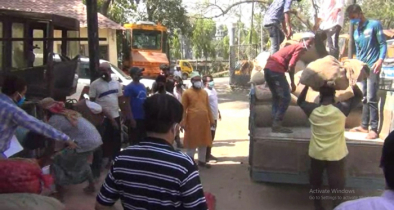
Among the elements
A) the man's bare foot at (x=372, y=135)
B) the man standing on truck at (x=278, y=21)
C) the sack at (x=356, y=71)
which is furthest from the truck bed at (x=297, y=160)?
the man standing on truck at (x=278, y=21)

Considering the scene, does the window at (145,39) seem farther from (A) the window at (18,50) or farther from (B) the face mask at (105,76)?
(B) the face mask at (105,76)

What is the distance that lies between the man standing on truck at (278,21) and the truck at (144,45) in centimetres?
1497

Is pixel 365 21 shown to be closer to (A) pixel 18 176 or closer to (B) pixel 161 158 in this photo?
(B) pixel 161 158

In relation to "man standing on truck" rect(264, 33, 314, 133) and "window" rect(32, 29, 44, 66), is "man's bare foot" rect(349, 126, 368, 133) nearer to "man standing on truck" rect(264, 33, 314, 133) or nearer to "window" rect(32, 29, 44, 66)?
"man standing on truck" rect(264, 33, 314, 133)

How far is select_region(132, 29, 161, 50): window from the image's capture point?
74.0 feet

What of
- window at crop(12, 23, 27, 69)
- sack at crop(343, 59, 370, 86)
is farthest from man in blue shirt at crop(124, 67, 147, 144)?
sack at crop(343, 59, 370, 86)

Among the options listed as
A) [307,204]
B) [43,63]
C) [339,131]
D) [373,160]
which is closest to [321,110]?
[339,131]

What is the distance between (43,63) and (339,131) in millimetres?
4186

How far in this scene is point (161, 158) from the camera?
83.1 inches

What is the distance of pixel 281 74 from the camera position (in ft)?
18.9

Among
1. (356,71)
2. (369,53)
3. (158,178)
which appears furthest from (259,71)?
(158,178)

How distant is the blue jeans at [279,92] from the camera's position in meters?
5.69

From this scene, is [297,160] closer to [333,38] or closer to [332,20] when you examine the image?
[332,20]

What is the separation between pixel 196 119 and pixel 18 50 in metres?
2.74
